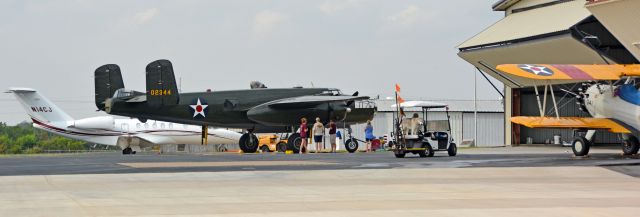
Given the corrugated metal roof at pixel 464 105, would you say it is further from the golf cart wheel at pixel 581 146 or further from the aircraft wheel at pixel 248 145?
the golf cart wheel at pixel 581 146

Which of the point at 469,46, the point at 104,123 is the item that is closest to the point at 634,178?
the point at 469,46

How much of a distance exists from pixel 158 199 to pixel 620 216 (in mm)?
6295

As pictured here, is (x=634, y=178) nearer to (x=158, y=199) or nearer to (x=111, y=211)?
(x=158, y=199)

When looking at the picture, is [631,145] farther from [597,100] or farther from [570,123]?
[570,123]

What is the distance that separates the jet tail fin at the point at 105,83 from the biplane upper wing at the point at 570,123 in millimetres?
17773

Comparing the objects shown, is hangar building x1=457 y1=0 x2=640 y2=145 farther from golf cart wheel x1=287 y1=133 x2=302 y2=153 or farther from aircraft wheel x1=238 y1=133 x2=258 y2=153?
aircraft wheel x1=238 y1=133 x2=258 y2=153

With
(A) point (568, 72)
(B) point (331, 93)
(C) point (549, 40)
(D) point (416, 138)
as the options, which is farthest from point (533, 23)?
(A) point (568, 72)

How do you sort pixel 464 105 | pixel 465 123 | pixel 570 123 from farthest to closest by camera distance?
pixel 464 105 < pixel 465 123 < pixel 570 123

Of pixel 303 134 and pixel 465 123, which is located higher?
pixel 465 123

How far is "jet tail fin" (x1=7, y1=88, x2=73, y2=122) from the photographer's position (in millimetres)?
56469

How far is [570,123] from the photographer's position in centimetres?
2484

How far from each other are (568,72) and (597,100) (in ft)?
8.43

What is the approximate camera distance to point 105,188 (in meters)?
14.6

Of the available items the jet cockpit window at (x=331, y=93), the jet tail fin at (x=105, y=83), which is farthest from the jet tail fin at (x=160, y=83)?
the jet cockpit window at (x=331, y=93)
